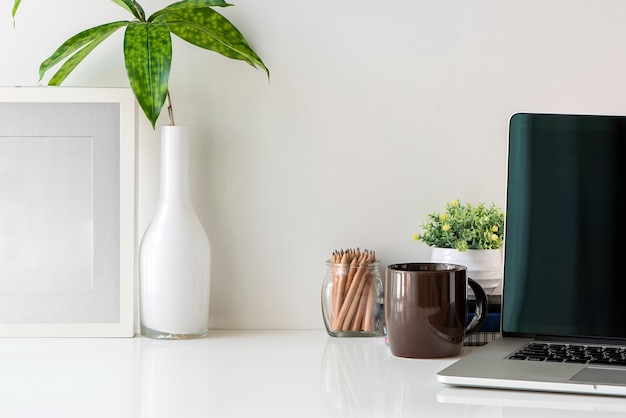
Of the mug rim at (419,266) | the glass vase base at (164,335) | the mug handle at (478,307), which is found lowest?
the glass vase base at (164,335)

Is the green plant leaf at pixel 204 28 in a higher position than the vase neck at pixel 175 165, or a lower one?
higher

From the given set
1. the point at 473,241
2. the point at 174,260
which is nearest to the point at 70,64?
the point at 174,260

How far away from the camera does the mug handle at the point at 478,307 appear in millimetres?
1036

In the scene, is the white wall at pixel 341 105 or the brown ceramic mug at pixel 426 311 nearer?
the brown ceramic mug at pixel 426 311

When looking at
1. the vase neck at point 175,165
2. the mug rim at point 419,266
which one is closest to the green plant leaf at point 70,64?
the vase neck at point 175,165

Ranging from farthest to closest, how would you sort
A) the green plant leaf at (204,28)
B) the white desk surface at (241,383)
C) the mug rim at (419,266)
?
1. the green plant leaf at (204,28)
2. the mug rim at (419,266)
3. the white desk surface at (241,383)

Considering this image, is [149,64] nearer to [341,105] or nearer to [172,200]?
[172,200]

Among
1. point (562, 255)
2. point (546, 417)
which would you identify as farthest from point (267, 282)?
point (546, 417)

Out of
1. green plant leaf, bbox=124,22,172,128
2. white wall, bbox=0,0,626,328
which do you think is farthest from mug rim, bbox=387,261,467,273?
green plant leaf, bbox=124,22,172,128

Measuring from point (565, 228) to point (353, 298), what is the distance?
12.0 inches

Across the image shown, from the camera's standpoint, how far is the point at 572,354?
2.98ft

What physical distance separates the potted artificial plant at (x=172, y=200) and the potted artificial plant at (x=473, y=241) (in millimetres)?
333

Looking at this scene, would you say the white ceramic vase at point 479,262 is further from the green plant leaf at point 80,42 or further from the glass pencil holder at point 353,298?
the green plant leaf at point 80,42

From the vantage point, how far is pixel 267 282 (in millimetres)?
→ 1213
